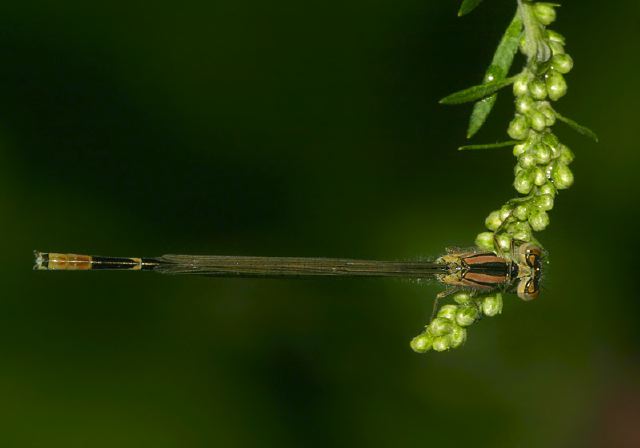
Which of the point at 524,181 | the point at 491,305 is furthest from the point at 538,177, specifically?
the point at 491,305

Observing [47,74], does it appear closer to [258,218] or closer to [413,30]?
[258,218]

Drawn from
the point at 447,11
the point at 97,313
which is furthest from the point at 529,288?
the point at 97,313

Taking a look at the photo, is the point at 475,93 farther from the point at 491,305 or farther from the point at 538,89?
the point at 491,305

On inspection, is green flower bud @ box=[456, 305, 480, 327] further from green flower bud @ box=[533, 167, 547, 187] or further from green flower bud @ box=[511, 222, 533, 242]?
green flower bud @ box=[533, 167, 547, 187]

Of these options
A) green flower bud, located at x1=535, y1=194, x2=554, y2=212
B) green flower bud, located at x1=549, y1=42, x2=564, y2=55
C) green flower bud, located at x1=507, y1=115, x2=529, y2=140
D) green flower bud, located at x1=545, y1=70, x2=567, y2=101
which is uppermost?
green flower bud, located at x1=549, y1=42, x2=564, y2=55

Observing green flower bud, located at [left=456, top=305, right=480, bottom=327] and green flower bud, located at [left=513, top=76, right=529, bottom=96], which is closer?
green flower bud, located at [left=513, top=76, right=529, bottom=96]

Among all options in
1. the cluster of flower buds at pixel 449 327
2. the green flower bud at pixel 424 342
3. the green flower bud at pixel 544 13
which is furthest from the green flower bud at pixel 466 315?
the green flower bud at pixel 544 13

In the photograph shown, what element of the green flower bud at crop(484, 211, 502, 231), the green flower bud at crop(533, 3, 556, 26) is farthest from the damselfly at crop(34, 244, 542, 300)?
the green flower bud at crop(533, 3, 556, 26)
